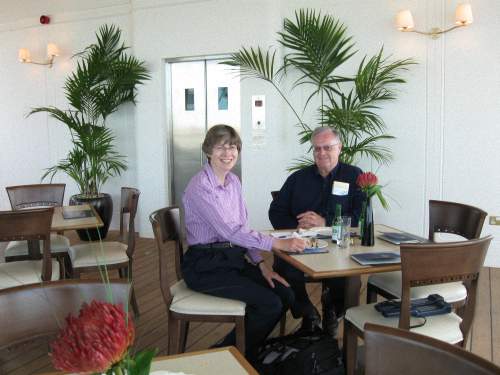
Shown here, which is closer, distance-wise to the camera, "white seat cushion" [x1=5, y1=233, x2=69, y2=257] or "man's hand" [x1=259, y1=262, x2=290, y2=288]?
"man's hand" [x1=259, y1=262, x2=290, y2=288]

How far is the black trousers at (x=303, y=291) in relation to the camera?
2.85 m

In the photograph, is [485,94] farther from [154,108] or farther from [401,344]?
[401,344]

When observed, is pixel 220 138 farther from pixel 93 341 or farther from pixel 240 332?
pixel 93 341

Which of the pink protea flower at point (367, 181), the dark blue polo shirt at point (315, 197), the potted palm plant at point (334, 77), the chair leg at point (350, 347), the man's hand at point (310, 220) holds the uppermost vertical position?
the potted palm plant at point (334, 77)

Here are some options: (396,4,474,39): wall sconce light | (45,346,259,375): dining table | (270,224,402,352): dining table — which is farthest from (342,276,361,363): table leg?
(396,4,474,39): wall sconce light

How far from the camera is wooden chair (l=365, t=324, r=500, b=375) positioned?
3.01ft

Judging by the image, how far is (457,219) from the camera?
2.80 meters

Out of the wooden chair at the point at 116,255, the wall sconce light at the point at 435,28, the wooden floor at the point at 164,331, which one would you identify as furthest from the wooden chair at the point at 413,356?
the wall sconce light at the point at 435,28

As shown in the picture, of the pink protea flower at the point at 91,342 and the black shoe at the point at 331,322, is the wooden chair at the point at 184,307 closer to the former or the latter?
the black shoe at the point at 331,322

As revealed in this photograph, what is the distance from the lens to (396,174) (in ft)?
16.6

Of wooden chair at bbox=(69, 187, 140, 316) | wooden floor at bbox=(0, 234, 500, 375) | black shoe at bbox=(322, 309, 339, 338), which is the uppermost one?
wooden chair at bbox=(69, 187, 140, 316)

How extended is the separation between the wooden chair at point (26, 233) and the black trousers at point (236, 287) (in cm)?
93

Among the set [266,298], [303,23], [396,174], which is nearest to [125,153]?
[303,23]

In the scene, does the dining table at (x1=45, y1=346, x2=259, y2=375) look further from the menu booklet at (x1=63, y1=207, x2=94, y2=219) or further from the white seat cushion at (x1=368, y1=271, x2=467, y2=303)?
the menu booklet at (x1=63, y1=207, x2=94, y2=219)
